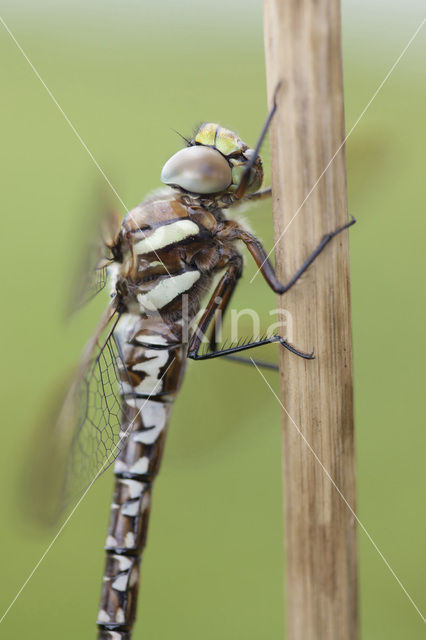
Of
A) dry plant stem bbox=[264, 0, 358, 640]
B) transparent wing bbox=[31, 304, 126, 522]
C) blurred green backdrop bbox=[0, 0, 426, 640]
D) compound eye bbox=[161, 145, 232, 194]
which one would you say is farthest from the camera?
blurred green backdrop bbox=[0, 0, 426, 640]

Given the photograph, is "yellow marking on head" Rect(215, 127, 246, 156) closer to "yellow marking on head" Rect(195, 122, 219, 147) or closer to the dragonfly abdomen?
"yellow marking on head" Rect(195, 122, 219, 147)

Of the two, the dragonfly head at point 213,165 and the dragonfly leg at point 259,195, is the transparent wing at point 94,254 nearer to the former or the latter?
the dragonfly head at point 213,165

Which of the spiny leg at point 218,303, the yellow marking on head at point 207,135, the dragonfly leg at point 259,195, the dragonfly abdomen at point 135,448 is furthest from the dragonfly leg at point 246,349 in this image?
the yellow marking on head at point 207,135

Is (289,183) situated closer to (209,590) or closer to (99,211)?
(99,211)

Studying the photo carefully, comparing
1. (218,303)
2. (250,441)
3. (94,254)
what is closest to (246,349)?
(218,303)

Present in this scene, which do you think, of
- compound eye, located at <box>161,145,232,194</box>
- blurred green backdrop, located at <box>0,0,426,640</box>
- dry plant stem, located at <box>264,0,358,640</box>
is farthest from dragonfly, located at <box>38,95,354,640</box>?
blurred green backdrop, located at <box>0,0,426,640</box>

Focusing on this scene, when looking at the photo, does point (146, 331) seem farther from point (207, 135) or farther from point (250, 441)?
point (250, 441)
